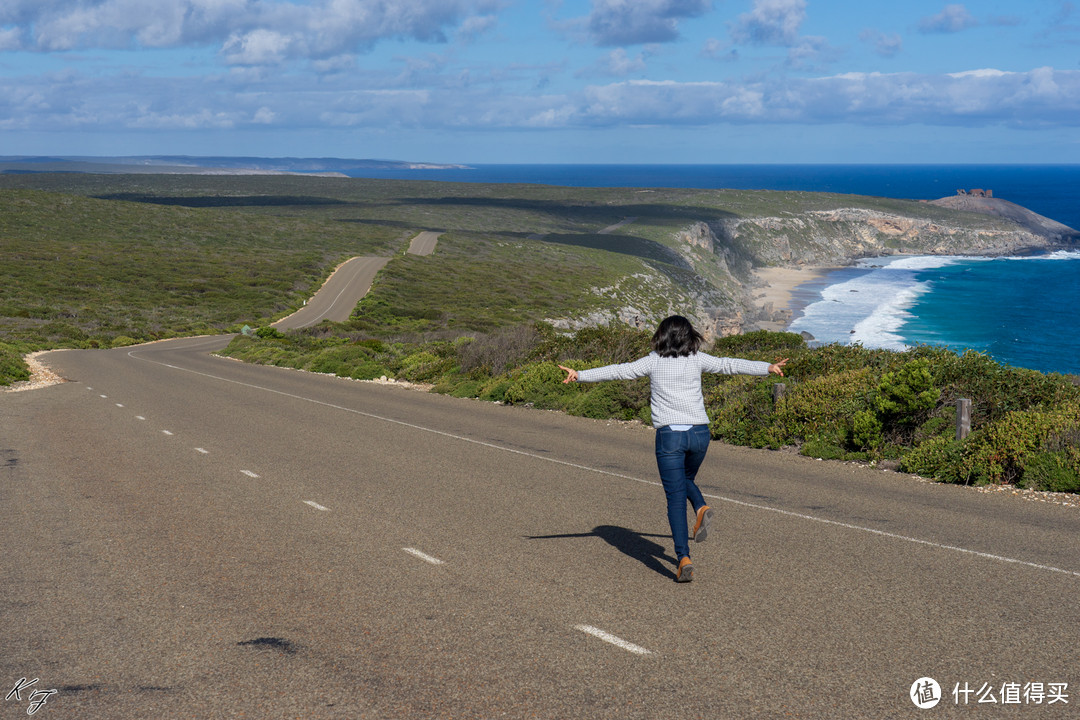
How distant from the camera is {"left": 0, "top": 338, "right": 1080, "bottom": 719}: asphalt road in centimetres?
481

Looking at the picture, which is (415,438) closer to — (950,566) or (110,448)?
(110,448)

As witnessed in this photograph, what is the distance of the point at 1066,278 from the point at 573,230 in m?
78.9

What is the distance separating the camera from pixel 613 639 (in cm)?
548

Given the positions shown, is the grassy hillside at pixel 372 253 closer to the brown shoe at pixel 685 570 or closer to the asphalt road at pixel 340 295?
the asphalt road at pixel 340 295

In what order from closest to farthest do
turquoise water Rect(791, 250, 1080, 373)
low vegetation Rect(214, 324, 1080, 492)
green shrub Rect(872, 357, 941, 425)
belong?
low vegetation Rect(214, 324, 1080, 492), green shrub Rect(872, 357, 941, 425), turquoise water Rect(791, 250, 1080, 373)

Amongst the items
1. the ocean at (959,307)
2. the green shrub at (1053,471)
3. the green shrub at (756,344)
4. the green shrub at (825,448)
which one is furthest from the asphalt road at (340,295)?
the green shrub at (1053,471)

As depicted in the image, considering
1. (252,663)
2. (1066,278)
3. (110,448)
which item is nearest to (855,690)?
(252,663)

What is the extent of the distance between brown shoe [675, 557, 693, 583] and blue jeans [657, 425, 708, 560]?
0.04 meters

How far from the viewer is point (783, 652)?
526cm

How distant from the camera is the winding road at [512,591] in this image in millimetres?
4820

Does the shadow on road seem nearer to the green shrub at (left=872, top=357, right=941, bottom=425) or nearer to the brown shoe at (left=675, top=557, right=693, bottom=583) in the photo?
the brown shoe at (left=675, top=557, right=693, bottom=583)

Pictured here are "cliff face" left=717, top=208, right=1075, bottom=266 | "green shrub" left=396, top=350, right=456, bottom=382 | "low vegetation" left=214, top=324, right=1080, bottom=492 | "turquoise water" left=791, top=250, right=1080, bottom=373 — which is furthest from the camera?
"cliff face" left=717, top=208, right=1075, bottom=266

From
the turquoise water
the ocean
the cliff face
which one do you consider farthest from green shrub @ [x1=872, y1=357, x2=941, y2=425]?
the cliff face

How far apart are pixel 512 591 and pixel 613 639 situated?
1200 mm
